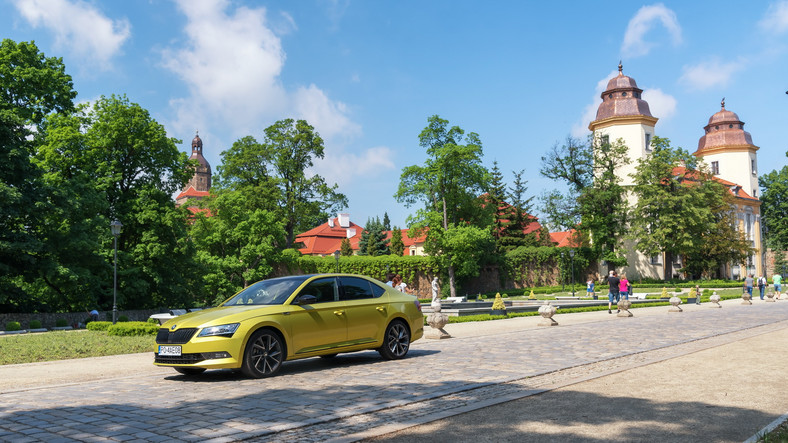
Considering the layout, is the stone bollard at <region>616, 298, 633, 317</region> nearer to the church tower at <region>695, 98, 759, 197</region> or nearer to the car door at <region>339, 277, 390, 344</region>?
the car door at <region>339, 277, 390, 344</region>

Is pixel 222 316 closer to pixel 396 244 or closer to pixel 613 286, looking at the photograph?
pixel 613 286

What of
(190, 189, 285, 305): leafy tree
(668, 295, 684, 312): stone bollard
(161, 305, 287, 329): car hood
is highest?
(190, 189, 285, 305): leafy tree

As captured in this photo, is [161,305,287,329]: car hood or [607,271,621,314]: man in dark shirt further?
[607,271,621,314]: man in dark shirt

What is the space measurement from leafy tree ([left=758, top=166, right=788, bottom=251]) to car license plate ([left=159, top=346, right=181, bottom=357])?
90.1m

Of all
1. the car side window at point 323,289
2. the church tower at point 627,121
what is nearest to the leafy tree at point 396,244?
the church tower at point 627,121

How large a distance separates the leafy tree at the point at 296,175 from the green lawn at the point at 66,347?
32239 millimetres

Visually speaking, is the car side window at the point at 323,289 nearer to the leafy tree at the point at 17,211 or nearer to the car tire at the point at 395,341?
the car tire at the point at 395,341

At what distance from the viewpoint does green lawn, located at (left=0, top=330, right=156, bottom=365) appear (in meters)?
13.1

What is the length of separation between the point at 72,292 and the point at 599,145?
51802 mm

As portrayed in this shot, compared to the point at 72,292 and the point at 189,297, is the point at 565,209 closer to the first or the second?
the point at 189,297

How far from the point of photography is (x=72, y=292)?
2814 centimetres

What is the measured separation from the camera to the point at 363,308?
1084cm

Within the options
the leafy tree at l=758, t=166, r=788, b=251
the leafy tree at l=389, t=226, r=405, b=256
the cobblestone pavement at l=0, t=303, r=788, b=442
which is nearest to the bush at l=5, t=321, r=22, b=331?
the cobblestone pavement at l=0, t=303, r=788, b=442

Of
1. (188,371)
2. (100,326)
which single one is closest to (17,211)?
(100,326)
